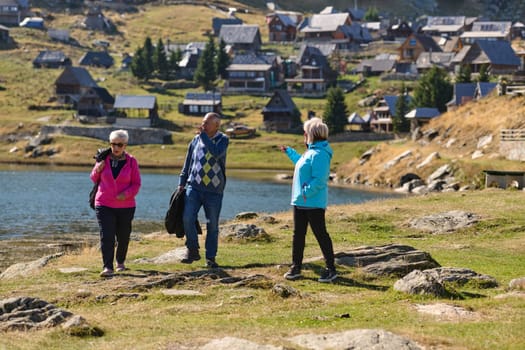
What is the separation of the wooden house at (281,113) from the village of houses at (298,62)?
0.42ft

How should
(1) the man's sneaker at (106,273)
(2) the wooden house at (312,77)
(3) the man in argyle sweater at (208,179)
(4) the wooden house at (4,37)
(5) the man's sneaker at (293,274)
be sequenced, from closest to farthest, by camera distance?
→ 1. (5) the man's sneaker at (293,274)
2. (1) the man's sneaker at (106,273)
3. (3) the man in argyle sweater at (208,179)
4. (2) the wooden house at (312,77)
5. (4) the wooden house at (4,37)

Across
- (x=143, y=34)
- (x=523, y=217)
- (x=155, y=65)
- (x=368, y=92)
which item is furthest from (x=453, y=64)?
(x=523, y=217)

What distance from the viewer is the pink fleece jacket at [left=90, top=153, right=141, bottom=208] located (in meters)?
17.2

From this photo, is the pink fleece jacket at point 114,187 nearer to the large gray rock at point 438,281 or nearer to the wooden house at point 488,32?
the large gray rock at point 438,281

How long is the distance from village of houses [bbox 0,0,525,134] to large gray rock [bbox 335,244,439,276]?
61.6 m

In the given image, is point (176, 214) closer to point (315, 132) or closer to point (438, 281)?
point (315, 132)

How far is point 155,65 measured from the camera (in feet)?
463

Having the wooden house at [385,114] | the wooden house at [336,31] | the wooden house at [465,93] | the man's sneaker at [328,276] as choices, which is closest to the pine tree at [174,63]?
the wooden house at [336,31]

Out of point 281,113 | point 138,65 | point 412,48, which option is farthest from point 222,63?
point 412,48

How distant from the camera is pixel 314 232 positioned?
16.1 m

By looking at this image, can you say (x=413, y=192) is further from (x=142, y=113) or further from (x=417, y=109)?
(x=142, y=113)

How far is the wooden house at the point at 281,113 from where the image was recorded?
11781 centimetres

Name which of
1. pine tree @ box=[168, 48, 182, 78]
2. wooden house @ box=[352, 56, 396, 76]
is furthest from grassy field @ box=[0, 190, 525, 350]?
pine tree @ box=[168, 48, 182, 78]

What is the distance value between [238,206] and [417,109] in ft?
177
